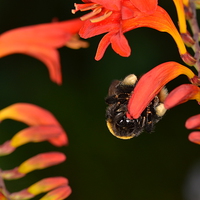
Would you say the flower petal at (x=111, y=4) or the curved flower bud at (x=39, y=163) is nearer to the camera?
the flower petal at (x=111, y=4)

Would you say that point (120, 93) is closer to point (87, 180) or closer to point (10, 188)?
point (10, 188)

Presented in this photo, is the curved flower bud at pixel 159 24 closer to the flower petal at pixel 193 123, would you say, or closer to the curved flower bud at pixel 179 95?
the curved flower bud at pixel 179 95

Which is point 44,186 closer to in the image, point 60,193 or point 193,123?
point 60,193

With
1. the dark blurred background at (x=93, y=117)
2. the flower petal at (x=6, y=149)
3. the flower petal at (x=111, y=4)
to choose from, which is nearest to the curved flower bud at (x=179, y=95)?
the flower petal at (x=111, y=4)

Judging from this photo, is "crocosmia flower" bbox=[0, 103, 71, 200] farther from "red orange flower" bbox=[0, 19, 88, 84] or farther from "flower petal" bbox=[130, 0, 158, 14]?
"flower petal" bbox=[130, 0, 158, 14]

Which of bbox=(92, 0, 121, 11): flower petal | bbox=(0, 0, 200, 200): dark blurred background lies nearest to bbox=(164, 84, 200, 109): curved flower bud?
bbox=(92, 0, 121, 11): flower petal

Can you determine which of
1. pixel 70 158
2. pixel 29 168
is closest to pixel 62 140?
pixel 29 168
